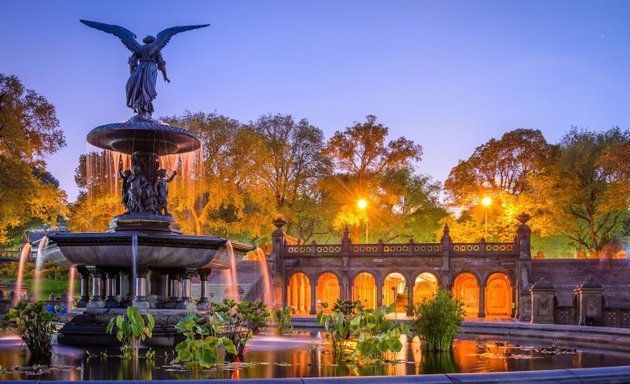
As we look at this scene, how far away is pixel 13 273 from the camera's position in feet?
166

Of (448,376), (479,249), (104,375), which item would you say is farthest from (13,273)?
(448,376)

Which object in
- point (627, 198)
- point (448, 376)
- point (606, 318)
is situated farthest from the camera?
point (627, 198)

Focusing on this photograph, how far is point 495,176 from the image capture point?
54438 mm

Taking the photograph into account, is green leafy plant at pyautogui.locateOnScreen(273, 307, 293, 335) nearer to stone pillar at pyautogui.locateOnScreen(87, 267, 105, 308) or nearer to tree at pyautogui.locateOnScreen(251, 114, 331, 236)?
stone pillar at pyautogui.locateOnScreen(87, 267, 105, 308)

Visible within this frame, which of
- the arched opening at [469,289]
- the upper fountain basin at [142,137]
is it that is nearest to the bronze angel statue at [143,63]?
the upper fountain basin at [142,137]

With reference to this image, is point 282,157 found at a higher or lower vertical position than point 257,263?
higher

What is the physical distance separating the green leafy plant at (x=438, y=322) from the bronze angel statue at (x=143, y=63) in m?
6.94

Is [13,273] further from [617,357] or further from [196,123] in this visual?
[617,357]

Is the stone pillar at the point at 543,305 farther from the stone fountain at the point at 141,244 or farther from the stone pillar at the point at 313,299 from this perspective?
the stone pillar at the point at 313,299

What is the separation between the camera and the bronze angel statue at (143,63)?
1689 centimetres

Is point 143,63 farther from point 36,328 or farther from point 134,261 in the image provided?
point 36,328

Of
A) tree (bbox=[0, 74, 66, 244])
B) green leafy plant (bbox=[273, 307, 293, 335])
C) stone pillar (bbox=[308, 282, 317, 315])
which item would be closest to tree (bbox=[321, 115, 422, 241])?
stone pillar (bbox=[308, 282, 317, 315])

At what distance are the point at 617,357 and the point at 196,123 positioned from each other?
37.9m

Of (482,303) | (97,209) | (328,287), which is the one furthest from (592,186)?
(97,209)
